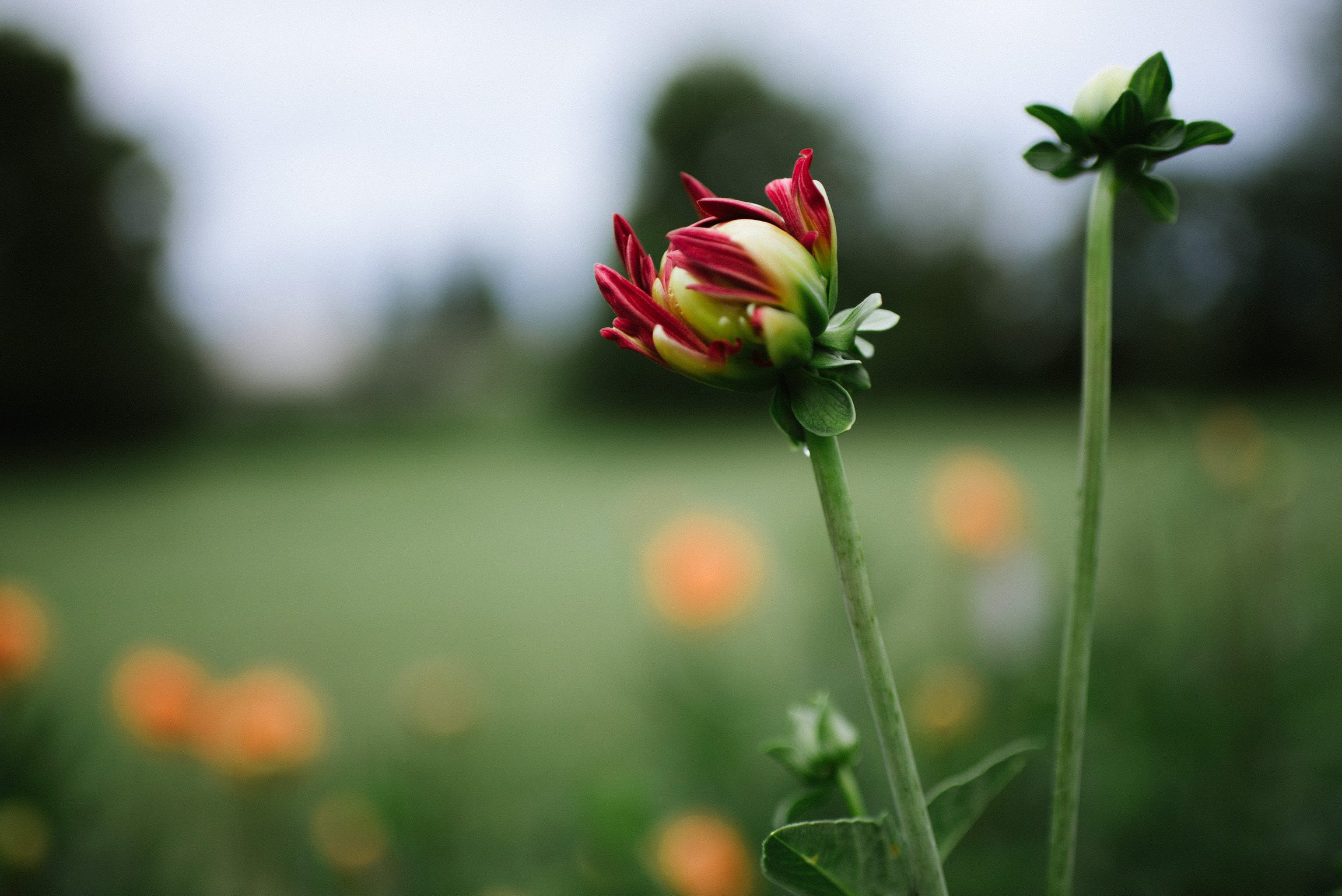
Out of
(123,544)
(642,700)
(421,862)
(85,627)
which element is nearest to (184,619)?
(85,627)

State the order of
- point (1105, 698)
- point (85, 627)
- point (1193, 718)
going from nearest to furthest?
1. point (1193, 718)
2. point (1105, 698)
3. point (85, 627)

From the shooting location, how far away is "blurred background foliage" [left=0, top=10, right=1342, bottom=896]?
708 mm

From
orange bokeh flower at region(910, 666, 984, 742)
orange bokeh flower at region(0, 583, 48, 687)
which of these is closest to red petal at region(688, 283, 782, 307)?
orange bokeh flower at region(910, 666, 984, 742)

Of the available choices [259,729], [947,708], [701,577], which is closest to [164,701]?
[259,729]

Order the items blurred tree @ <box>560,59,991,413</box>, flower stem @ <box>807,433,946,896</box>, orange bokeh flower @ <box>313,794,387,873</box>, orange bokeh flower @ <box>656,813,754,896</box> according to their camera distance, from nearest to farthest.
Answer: flower stem @ <box>807,433,946,896</box>
orange bokeh flower @ <box>656,813,754,896</box>
orange bokeh flower @ <box>313,794,387,873</box>
blurred tree @ <box>560,59,991,413</box>

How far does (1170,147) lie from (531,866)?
2.55 ft

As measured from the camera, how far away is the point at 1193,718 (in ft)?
2.38

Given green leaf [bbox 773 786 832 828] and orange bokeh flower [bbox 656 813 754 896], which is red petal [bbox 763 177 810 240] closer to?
green leaf [bbox 773 786 832 828]

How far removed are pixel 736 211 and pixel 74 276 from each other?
16.6 ft

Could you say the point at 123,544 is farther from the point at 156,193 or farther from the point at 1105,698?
the point at 1105,698

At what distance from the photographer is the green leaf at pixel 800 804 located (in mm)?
158

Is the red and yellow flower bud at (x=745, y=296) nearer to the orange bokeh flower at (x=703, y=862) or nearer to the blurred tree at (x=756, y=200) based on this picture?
the orange bokeh flower at (x=703, y=862)

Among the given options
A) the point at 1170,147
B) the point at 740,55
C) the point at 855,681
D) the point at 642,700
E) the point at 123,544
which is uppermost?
the point at 740,55

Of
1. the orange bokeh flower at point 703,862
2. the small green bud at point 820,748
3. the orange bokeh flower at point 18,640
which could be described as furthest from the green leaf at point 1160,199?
the orange bokeh flower at point 18,640
